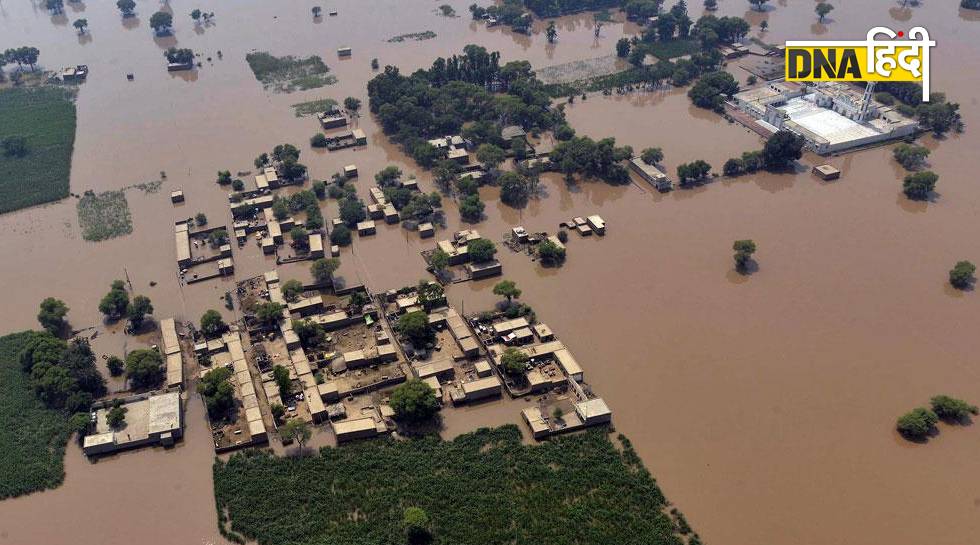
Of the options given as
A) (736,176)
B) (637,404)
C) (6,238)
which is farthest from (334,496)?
(736,176)

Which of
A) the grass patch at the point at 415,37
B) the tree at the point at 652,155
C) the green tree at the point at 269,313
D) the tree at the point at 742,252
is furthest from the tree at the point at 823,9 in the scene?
the green tree at the point at 269,313

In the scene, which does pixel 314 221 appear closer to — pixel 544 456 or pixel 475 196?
pixel 475 196

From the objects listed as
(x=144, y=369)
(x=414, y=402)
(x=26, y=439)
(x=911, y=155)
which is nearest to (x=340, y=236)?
(x=144, y=369)

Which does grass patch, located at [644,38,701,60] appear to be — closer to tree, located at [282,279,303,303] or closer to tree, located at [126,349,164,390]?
tree, located at [282,279,303,303]

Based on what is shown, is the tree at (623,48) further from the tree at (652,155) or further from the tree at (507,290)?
the tree at (507,290)

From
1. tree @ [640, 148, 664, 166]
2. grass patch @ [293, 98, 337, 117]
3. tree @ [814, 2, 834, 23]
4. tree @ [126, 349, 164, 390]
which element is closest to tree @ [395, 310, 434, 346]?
tree @ [126, 349, 164, 390]

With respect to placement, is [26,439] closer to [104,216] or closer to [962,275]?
[104,216]
